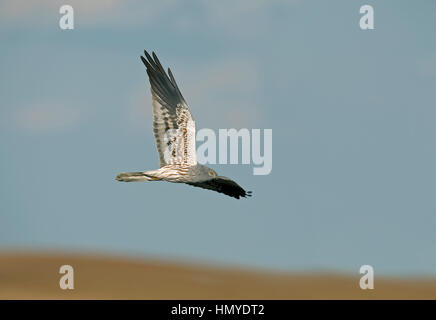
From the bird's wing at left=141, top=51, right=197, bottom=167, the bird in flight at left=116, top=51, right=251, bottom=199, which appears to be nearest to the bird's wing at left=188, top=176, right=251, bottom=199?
the bird in flight at left=116, top=51, right=251, bottom=199

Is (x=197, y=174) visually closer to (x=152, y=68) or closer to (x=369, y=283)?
(x=152, y=68)

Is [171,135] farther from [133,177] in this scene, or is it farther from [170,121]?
[133,177]

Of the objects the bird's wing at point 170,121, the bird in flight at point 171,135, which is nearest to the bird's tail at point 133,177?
the bird in flight at point 171,135

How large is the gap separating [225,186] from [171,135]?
2159mm

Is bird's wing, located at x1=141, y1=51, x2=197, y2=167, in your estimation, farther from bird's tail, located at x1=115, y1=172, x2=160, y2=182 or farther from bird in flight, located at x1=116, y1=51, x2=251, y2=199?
bird's tail, located at x1=115, y1=172, x2=160, y2=182

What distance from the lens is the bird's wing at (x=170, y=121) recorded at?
17.2 meters

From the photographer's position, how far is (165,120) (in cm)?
1744

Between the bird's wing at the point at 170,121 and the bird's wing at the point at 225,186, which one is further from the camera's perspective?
the bird's wing at the point at 225,186

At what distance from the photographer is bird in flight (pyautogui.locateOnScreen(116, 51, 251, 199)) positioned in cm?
1697

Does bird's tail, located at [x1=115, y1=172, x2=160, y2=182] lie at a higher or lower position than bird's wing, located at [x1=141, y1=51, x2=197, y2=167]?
lower

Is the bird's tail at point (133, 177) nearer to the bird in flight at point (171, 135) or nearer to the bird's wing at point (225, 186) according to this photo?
the bird in flight at point (171, 135)

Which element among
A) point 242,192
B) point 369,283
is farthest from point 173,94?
point 369,283

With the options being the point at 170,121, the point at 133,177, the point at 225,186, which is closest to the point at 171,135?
the point at 170,121
